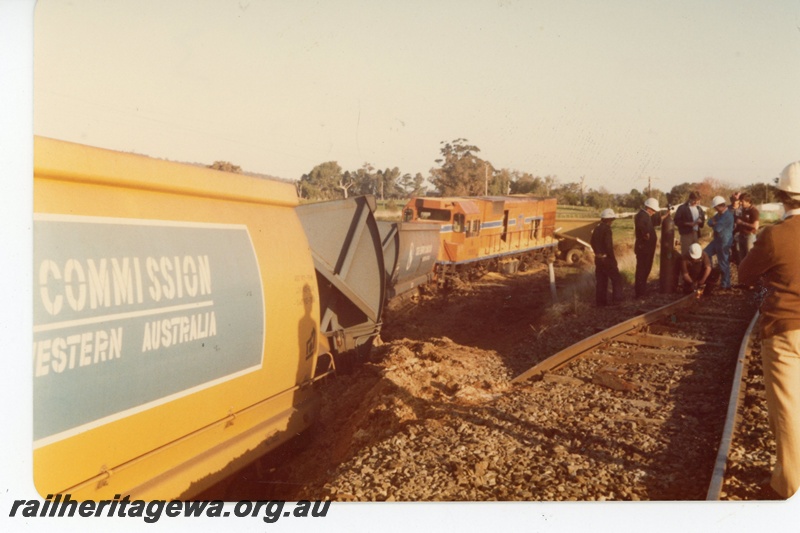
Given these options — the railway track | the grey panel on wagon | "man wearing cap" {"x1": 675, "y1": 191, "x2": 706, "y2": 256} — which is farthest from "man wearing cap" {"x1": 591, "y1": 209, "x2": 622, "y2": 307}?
the grey panel on wagon

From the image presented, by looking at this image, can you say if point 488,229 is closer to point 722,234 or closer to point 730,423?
point 722,234

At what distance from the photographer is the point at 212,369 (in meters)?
4.09

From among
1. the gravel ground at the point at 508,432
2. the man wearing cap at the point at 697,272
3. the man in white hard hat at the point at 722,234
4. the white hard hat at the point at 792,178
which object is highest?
the white hard hat at the point at 792,178

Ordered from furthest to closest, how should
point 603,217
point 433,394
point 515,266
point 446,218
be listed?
point 515,266 → point 446,218 → point 603,217 → point 433,394

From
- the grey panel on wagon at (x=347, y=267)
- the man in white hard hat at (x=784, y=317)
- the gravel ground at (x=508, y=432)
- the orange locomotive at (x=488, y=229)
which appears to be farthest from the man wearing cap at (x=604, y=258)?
the man in white hard hat at (x=784, y=317)

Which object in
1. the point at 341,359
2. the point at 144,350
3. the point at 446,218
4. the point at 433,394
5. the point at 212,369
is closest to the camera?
the point at 144,350

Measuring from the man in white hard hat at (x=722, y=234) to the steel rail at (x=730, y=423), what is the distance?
151 inches

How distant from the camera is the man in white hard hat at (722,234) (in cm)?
1155

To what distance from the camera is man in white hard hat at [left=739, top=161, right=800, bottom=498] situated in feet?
13.3

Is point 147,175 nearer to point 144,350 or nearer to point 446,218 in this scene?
point 144,350

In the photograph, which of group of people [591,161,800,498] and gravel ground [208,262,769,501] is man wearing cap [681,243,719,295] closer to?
gravel ground [208,262,769,501]

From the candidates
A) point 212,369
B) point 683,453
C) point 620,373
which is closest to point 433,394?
point 620,373

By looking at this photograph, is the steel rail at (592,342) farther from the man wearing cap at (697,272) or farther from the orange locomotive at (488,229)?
the orange locomotive at (488,229)

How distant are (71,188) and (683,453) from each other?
4.68 metres
